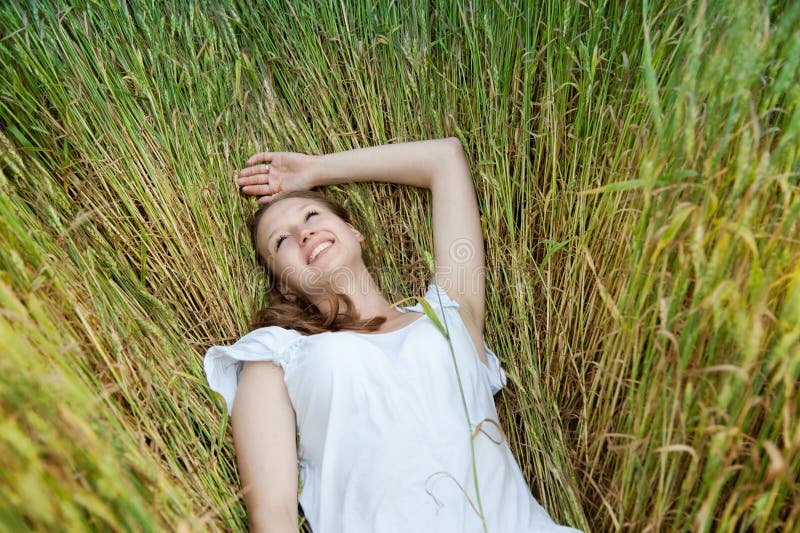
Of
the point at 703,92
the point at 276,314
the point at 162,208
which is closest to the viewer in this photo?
the point at 703,92

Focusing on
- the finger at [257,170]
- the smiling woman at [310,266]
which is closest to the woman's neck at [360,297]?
the smiling woman at [310,266]

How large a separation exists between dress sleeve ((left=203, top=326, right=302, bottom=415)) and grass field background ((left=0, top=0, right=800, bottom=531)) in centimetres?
5

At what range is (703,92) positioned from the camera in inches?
38.1

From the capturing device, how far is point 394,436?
46.9 inches

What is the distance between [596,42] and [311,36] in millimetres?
827

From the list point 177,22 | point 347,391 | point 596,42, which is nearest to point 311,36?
point 177,22

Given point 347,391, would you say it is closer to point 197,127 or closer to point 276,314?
point 276,314

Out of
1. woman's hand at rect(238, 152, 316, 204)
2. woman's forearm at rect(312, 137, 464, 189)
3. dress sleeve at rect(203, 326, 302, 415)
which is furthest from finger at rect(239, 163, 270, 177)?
dress sleeve at rect(203, 326, 302, 415)

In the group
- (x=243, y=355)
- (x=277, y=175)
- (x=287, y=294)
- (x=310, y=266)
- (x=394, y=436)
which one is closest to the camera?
(x=394, y=436)

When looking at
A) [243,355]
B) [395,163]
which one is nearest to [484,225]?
[395,163]

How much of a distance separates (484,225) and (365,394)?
1.96ft

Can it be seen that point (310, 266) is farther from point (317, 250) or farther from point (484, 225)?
point (484, 225)

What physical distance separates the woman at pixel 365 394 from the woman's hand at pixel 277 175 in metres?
0.14

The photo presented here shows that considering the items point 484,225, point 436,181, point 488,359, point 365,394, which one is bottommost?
point 488,359
